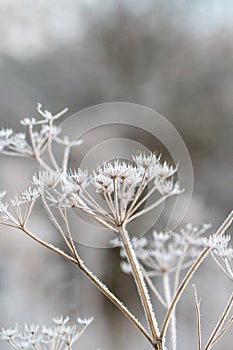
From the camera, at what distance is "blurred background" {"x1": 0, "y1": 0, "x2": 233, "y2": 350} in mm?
1778

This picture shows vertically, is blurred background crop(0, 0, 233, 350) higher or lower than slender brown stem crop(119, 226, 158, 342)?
higher

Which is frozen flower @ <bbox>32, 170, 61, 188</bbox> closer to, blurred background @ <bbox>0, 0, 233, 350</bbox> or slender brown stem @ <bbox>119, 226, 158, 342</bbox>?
slender brown stem @ <bbox>119, 226, 158, 342</bbox>

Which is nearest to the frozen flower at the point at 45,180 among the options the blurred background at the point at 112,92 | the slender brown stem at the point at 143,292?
the slender brown stem at the point at 143,292

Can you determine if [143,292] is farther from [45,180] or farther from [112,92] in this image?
[112,92]

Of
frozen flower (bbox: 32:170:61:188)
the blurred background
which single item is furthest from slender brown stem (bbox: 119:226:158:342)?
the blurred background

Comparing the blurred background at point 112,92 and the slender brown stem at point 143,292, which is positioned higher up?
the blurred background at point 112,92

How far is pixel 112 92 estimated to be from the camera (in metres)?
2.03

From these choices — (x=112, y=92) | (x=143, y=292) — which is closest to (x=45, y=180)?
(x=143, y=292)

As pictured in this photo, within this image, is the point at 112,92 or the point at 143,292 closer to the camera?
the point at 143,292

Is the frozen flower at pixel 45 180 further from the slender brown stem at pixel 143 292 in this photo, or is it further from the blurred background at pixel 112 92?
the blurred background at pixel 112 92

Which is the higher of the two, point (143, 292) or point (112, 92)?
point (112, 92)

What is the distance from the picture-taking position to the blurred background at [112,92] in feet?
5.83

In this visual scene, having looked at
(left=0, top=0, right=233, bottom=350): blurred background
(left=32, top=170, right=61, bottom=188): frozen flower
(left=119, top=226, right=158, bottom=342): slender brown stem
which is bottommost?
(left=119, top=226, right=158, bottom=342): slender brown stem

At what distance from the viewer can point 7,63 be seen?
1.83 meters
